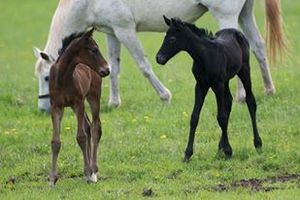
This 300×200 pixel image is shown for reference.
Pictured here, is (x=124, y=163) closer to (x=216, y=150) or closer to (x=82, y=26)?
(x=216, y=150)

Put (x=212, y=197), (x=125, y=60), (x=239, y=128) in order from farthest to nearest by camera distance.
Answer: (x=125, y=60), (x=239, y=128), (x=212, y=197)

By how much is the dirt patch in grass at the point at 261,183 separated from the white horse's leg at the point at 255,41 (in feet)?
15.6

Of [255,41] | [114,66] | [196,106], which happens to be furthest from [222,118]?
[114,66]

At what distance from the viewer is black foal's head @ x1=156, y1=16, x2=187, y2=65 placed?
8773 mm

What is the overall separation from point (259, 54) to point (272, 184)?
17.7 feet

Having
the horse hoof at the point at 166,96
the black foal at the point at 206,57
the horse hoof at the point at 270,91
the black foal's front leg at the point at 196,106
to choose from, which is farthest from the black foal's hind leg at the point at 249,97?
the horse hoof at the point at 270,91

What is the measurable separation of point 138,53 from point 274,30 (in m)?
2.12

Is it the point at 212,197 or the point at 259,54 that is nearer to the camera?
the point at 212,197

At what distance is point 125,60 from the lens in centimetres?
2144

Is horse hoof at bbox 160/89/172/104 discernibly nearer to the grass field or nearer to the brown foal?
the grass field

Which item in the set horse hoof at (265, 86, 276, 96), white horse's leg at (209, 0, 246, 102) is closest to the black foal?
white horse's leg at (209, 0, 246, 102)

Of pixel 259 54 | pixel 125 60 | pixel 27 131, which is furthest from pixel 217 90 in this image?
pixel 125 60

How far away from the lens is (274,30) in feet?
43.3

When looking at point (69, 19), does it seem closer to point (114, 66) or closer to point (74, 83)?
point (114, 66)
